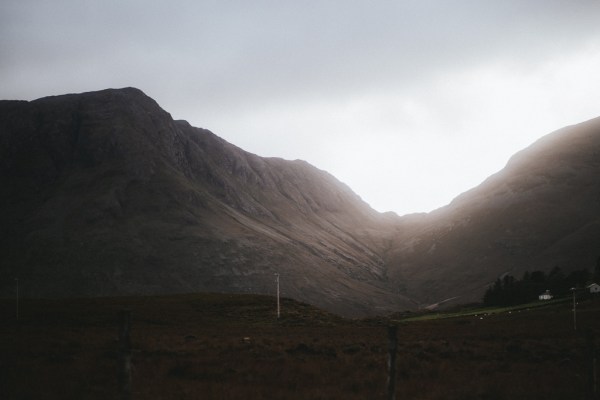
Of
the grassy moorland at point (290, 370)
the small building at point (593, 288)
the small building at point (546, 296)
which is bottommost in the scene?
the small building at point (546, 296)

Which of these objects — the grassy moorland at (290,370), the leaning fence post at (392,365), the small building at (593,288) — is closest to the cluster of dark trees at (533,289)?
the small building at (593,288)

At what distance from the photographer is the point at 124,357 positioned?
39.9ft

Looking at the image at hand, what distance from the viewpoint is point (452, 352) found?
1137 inches

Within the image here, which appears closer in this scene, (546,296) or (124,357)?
(124,357)

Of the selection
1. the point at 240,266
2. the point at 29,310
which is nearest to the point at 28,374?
the point at 29,310

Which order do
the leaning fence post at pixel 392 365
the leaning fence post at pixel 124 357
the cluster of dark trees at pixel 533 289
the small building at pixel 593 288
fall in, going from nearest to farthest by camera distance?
the leaning fence post at pixel 124 357, the leaning fence post at pixel 392 365, the small building at pixel 593 288, the cluster of dark trees at pixel 533 289

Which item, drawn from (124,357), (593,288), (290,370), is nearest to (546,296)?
(593,288)

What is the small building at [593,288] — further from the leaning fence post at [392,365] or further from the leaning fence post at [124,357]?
the leaning fence post at [124,357]

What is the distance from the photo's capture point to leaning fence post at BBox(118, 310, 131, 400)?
39.1 feet

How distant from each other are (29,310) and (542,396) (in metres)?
67.7

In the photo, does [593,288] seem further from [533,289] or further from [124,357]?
[124,357]

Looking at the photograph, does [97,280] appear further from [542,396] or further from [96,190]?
[542,396]

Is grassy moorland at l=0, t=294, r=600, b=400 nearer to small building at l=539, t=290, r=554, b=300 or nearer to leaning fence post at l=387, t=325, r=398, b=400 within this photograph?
leaning fence post at l=387, t=325, r=398, b=400

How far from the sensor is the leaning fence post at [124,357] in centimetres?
1191
